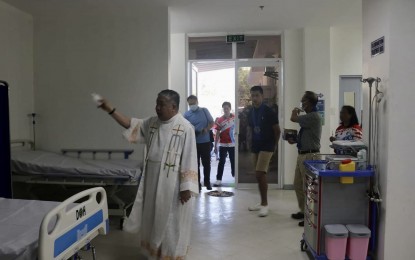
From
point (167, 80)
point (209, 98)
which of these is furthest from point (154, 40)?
point (209, 98)

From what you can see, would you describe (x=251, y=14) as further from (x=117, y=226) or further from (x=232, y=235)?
(x=117, y=226)

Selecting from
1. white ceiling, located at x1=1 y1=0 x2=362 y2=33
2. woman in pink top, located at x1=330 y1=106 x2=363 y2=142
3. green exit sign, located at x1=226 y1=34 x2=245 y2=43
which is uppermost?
white ceiling, located at x1=1 y1=0 x2=362 y2=33

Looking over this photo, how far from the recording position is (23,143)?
4363mm

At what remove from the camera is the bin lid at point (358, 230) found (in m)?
2.51

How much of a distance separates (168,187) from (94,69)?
2.54m

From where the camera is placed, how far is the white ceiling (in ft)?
13.3

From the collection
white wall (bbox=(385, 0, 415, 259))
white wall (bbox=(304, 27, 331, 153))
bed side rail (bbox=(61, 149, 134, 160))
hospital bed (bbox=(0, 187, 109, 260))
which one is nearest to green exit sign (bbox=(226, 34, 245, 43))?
white wall (bbox=(304, 27, 331, 153))

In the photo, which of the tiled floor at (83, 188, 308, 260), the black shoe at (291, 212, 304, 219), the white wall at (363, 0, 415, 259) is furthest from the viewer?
the black shoe at (291, 212, 304, 219)

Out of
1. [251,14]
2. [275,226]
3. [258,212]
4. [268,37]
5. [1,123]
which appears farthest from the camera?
[268,37]

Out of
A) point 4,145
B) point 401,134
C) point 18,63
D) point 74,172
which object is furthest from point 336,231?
point 18,63

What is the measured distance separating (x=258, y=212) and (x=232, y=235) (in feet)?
2.72

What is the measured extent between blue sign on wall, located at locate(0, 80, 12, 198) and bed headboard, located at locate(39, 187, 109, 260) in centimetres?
186

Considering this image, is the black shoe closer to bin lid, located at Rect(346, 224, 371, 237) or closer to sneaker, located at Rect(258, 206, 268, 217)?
sneaker, located at Rect(258, 206, 268, 217)

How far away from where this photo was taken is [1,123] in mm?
3299
